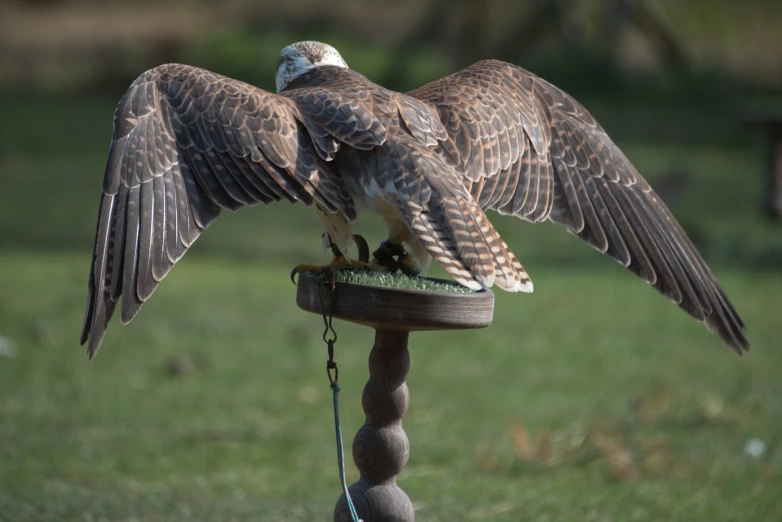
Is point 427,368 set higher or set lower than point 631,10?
lower

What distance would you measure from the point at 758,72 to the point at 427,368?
1280 cm

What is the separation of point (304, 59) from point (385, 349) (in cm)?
143

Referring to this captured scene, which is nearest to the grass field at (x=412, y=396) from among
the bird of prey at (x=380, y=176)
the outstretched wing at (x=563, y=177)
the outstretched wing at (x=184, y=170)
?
the outstretched wing at (x=563, y=177)

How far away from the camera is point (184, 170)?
145 inches

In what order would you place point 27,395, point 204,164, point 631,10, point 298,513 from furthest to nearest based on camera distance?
point 631,10
point 27,395
point 298,513
point 204,164

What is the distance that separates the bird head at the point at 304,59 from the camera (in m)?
4.54

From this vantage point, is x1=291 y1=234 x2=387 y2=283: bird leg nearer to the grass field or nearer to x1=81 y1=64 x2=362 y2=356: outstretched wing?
x1=81 y1=64 x2=362 y2=356: outstretched wing

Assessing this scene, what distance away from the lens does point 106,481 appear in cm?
529

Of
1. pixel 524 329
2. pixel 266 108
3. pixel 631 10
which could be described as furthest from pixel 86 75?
pixel 266 108

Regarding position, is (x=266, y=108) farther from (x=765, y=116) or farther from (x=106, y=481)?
(x=765, y=116)

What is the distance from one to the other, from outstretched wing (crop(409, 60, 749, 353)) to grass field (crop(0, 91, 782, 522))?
1.22m

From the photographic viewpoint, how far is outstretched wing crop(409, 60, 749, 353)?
13.5ft

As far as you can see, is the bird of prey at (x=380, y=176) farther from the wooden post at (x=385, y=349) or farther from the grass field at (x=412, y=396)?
the grass field at (x=412, y=396)

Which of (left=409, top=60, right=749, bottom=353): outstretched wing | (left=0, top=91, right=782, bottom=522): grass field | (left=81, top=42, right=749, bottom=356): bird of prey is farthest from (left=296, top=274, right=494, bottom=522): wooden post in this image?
(left=0, top=91, right=782, bottom=522): grass field
